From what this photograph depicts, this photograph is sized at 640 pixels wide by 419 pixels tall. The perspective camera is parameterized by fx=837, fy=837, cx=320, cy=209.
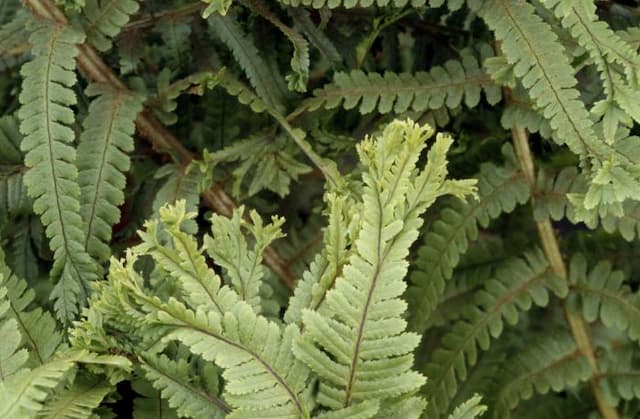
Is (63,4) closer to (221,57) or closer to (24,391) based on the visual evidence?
(221,57)

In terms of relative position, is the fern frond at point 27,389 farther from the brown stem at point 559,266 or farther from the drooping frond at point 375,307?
the brown stem at point 559,266

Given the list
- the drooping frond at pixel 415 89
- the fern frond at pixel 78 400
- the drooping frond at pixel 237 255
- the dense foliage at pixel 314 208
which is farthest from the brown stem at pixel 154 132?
the fern frond at pixel 78 400

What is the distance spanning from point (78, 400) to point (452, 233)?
2.18 feet

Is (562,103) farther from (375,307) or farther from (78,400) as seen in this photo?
(78,400)

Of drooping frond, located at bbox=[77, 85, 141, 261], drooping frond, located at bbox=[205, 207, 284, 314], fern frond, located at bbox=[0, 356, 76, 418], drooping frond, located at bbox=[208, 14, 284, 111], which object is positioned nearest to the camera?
fern frond, located at bbox=[0, 356, 76, 418]

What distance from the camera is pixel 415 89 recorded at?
1351 millimetres

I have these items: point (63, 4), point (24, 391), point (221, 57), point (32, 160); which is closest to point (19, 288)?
point (32, 160)

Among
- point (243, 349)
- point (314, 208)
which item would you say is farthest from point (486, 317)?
point (243, 349)

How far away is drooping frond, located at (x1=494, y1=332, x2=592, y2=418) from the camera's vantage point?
4.68 ft

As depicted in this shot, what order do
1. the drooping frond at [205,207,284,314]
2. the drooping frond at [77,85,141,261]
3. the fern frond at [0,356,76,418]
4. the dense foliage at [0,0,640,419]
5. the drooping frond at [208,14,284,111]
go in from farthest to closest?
the drooping frond at [208,14,284,111] → the drooping frond at [77,85,141,261] → the drooping frond at [205,207,284,314] → the dense foliage at [0,0,640,419] → the fern frond at [0,356,76,418]

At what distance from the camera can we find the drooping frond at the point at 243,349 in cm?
97

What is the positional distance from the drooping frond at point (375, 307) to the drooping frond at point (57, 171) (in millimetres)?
383

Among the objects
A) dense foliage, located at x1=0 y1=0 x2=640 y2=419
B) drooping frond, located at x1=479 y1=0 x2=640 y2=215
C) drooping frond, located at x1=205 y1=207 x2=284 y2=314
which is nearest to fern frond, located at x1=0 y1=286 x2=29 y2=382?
dense foliage, located at x1=0 y1=0 x2=640 y2=419

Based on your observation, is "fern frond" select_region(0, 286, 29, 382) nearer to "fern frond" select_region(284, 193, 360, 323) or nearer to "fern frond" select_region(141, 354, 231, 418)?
"fern frond" select_region(141, 354, 231, 418)
